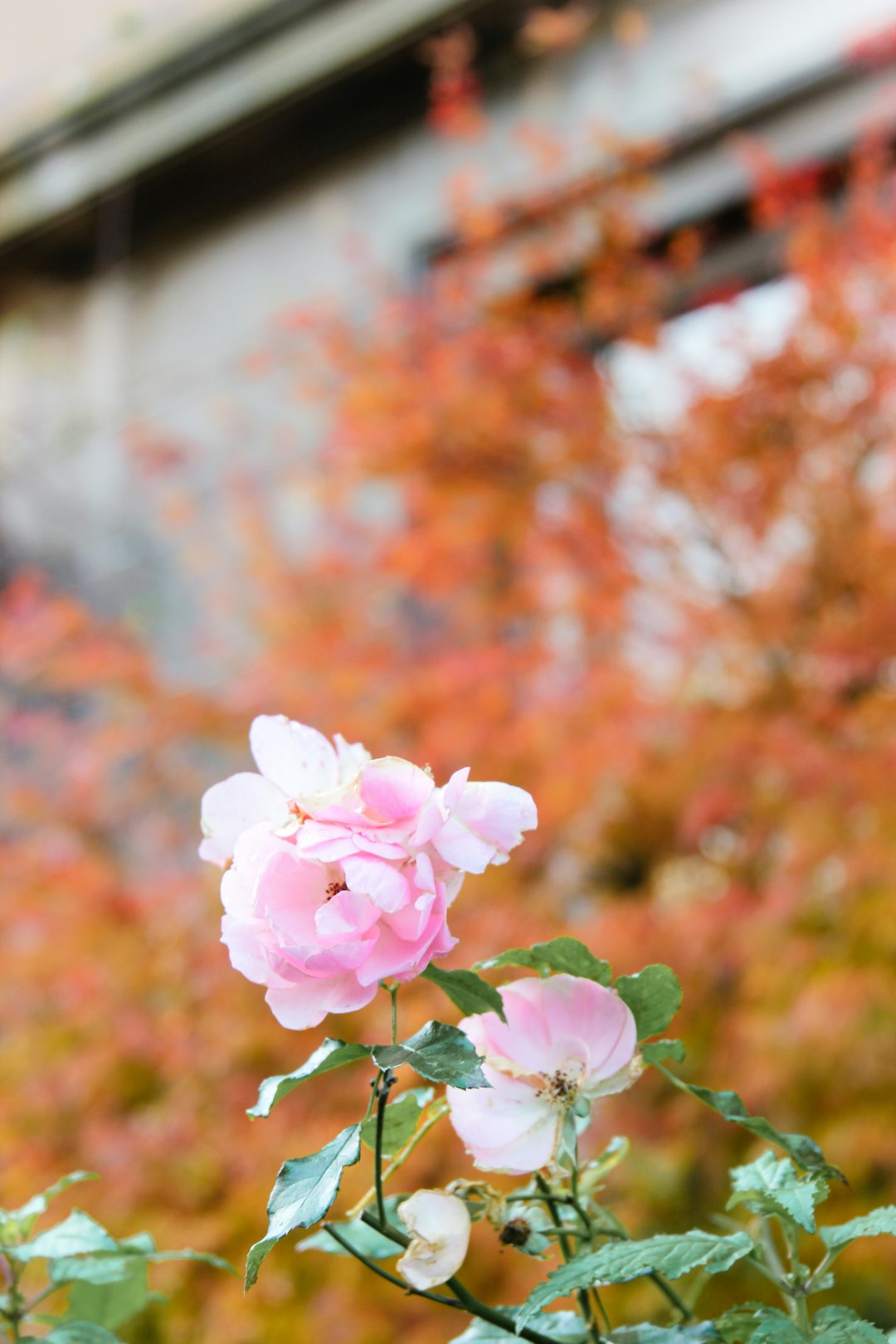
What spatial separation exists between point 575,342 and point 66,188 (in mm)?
2516

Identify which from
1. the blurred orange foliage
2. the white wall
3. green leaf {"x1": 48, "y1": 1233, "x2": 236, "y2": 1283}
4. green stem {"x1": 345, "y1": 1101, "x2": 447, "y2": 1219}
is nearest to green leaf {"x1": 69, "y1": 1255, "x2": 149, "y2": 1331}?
green leaf {"x1": 48, "y1": 1233, "x2": 236, "y2": 1283}

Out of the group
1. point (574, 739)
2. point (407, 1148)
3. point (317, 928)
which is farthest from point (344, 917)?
point (574, 739)

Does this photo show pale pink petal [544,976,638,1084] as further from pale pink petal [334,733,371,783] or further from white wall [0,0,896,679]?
white wall [0,0,896,679]

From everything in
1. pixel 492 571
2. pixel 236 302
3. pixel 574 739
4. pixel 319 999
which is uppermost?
pixel 236 302

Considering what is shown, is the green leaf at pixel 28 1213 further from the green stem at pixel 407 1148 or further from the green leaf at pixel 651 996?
the green leaf at pixel 651 996

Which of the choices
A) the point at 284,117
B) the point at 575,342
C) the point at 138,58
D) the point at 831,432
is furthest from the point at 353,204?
the point at 831,432

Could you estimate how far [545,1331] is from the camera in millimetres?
483

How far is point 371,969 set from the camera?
15.8 inches

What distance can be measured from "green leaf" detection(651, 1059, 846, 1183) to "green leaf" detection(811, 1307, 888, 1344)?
47 mm

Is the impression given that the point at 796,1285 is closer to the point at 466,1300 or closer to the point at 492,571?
the point at 466,1300

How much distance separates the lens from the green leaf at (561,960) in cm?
45

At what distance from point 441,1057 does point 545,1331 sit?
6.5 inches

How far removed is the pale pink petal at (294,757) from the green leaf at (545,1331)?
22cm

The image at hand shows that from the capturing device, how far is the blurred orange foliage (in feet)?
6.15
